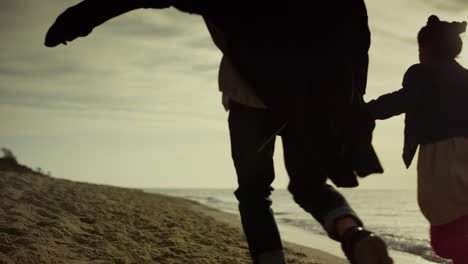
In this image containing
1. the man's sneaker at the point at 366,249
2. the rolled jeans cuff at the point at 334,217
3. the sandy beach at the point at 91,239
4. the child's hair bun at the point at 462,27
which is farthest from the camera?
the sandy beach at the point at 91,239

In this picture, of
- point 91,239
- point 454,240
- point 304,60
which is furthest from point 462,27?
point 91,239

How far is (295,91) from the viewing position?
5.28ft

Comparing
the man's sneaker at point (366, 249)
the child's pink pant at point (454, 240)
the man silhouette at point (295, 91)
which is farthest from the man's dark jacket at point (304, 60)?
the child's pink pant at point (454, 240)

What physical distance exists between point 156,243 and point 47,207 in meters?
1.70

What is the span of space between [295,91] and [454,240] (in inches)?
67.9

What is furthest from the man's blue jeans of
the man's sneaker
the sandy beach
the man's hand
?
the sandy beach

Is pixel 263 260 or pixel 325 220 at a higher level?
pixel 325 220

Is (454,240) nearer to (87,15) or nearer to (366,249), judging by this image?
(366,249)

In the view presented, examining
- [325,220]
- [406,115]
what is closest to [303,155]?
[325,220]

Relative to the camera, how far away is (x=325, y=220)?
1631 mm

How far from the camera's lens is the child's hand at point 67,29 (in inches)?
68.0

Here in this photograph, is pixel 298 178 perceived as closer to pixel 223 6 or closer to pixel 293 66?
pixel 293 66

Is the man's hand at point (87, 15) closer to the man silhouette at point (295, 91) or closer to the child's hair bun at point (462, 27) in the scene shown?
the man silhouette at point (295, 91)

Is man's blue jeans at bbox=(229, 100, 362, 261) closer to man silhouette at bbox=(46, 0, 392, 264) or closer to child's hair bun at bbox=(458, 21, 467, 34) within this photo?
man silhouette at bbox=(46, 0, 392, 264)
